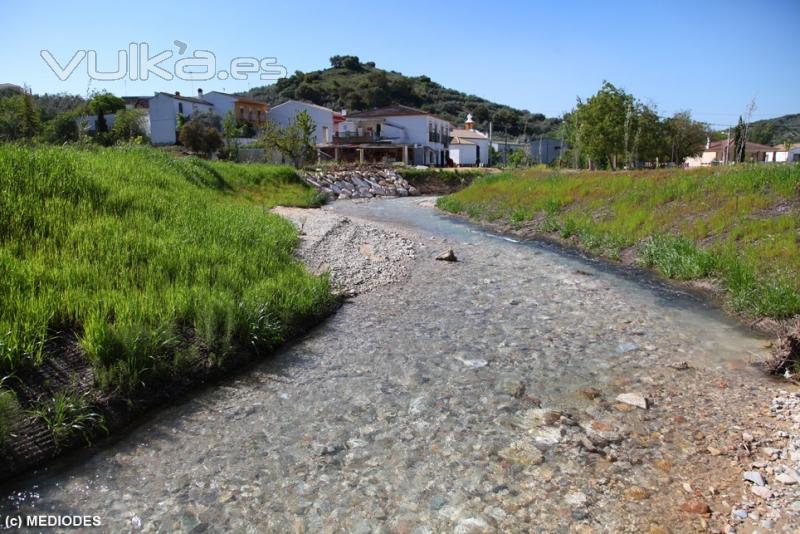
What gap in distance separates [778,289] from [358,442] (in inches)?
346

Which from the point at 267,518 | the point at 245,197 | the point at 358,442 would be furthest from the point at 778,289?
the point at 245,197

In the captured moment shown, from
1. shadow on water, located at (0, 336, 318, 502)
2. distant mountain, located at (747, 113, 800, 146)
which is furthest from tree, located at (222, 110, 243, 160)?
distant mountain, located at (747, 113, 800, 146)

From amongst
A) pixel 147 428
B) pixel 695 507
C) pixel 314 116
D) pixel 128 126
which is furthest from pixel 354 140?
pixel 695 507

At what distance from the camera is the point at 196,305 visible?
8.28 m

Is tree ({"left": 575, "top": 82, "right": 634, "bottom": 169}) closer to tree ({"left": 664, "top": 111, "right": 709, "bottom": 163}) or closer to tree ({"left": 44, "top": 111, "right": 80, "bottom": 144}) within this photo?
tree ({"left": 664, "top": 111, "right": 709, "bottom": 163})

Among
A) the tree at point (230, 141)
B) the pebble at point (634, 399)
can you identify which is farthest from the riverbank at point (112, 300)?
the tree at point (230, 141)

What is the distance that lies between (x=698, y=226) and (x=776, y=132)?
12144cm

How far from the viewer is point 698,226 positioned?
16.1 metres

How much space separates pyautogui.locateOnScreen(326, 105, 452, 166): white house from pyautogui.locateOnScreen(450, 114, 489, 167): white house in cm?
493

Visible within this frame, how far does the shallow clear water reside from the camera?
4.90 metres

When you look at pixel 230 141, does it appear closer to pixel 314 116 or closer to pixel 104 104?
pixel 314 116

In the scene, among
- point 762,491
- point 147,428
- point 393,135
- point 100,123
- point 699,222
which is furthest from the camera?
point 393,135

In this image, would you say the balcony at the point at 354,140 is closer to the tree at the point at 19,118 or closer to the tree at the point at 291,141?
the tree at the point at 291,141

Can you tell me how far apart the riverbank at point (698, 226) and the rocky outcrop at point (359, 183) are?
2106cm
